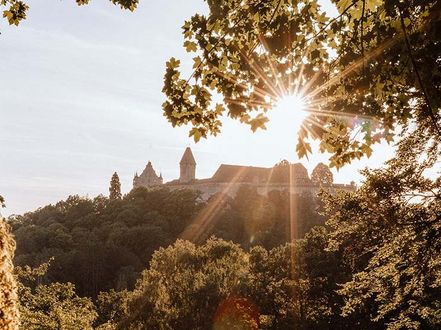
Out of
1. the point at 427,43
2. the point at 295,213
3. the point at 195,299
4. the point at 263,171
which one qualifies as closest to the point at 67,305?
the point at 195,299

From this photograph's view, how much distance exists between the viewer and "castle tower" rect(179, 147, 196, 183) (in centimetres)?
12481

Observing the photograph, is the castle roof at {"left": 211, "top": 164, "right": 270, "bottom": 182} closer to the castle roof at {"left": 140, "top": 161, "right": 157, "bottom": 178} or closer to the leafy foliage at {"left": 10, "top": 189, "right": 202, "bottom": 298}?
the leafy foliage at {"left": 10, "top": 189, "right": 202, "bottom": 298}

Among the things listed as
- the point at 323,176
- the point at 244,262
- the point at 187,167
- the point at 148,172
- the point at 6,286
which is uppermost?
the point at 148,172

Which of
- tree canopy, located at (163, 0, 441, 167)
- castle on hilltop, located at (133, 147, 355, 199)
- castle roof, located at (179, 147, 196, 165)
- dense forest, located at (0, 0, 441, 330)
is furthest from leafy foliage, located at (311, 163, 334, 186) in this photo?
tree canopy, located at (163, 0, 441, 167)

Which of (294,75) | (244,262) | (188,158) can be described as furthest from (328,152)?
(188,158)

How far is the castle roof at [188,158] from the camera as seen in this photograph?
12538 cm

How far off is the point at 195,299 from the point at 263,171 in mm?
80215

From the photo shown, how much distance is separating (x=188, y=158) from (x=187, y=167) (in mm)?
2737

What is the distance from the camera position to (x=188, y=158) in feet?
413

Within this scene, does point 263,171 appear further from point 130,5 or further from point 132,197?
point 130,5

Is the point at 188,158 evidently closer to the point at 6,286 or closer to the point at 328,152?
the point at 328,152

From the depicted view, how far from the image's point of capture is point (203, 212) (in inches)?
2781

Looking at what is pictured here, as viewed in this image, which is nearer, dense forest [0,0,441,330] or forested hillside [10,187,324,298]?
dense forest [0,0,441,330]

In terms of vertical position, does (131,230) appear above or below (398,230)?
below
